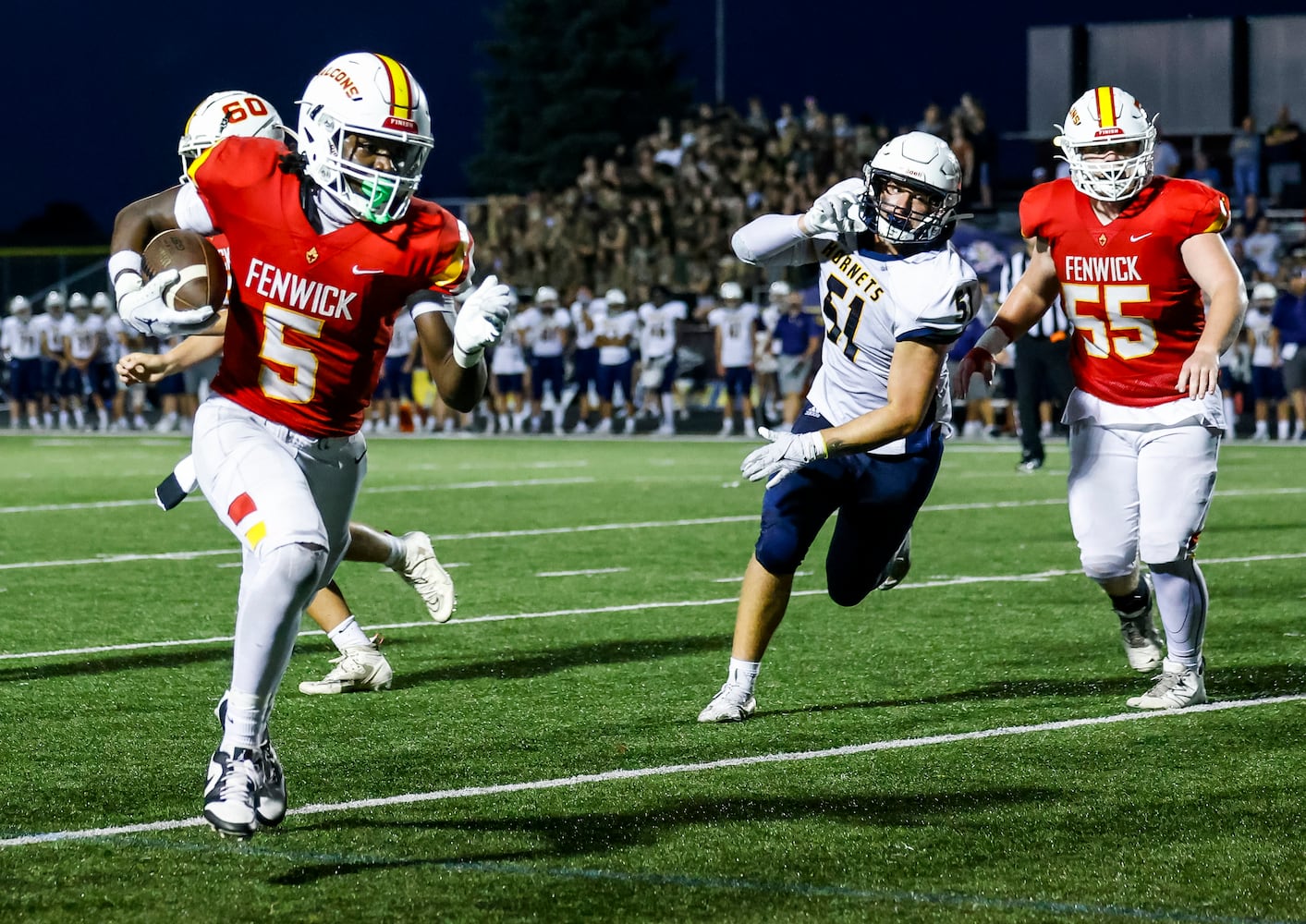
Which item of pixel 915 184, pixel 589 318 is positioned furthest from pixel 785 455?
pixel 589 318

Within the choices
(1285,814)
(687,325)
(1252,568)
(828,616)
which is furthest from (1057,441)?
(1285,814)

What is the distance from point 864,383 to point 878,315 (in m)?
0.22

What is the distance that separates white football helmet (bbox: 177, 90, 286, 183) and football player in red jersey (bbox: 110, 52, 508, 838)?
1.31 m

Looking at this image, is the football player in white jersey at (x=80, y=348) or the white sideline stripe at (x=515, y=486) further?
the football player in white jersey at (x=80, y=348)

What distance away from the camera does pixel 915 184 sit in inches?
217

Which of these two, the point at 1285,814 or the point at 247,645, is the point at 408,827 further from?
the point at 1285,814

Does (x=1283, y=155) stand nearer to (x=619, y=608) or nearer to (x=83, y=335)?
(x=83, y=335)

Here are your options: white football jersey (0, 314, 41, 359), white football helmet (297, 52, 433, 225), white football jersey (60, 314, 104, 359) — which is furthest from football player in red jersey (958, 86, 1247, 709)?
white football jersey (0, 314, 41, 359)

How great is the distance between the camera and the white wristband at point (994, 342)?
6191 millimetres

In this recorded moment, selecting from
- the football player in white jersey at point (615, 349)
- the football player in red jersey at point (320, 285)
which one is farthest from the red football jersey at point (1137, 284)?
the football player in white jersey at point (615, 349)

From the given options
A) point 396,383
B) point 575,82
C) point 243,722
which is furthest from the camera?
point 575,82

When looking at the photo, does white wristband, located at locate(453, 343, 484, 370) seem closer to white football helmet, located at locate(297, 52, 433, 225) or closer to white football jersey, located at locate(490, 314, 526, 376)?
white football helmet, located at locate(297, 52, 433, 225)

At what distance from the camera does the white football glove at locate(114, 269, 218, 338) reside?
441 cm

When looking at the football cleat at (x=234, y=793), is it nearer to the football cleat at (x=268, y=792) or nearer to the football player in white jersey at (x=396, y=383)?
the football cleat at (x=268, y=792)
